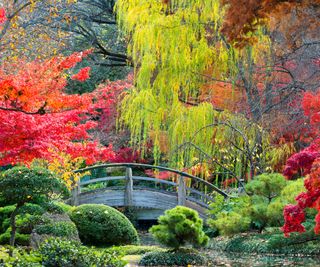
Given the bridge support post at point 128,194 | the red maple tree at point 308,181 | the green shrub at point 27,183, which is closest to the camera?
the red maple tree at point 308,181

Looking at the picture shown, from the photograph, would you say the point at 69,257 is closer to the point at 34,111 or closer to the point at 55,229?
the point at 55,229

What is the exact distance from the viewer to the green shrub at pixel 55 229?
12.3 m

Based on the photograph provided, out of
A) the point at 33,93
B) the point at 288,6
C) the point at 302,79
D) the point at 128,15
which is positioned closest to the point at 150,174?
the point at 128,15

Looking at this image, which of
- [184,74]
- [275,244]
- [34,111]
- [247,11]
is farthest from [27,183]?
[184,74]

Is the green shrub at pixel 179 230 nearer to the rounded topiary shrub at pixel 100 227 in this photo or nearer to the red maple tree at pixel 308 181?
the red maple tree at pixel 308 181

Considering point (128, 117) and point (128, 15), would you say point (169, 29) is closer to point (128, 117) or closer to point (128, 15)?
point (128, 15)

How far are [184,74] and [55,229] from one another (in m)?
6.88

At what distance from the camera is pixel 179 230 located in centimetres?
1226

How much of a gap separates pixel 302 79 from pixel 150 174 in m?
8.38

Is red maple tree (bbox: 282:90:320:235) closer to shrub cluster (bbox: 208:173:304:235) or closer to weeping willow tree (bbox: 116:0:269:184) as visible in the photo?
shrub cluster (bbox: 208:173:304:235)

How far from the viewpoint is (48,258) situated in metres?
8.87

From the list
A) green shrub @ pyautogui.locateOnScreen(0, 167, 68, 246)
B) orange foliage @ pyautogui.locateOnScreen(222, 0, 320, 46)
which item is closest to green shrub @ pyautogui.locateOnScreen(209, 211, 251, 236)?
green shrub @ pyautogui.locateOnScreen(0, 167, 68, 246)

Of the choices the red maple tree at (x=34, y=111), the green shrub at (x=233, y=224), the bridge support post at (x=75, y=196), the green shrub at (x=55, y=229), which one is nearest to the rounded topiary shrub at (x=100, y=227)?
the green shrub at (x=233, y=224)

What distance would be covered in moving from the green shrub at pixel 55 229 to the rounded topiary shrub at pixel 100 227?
3.00 meters
